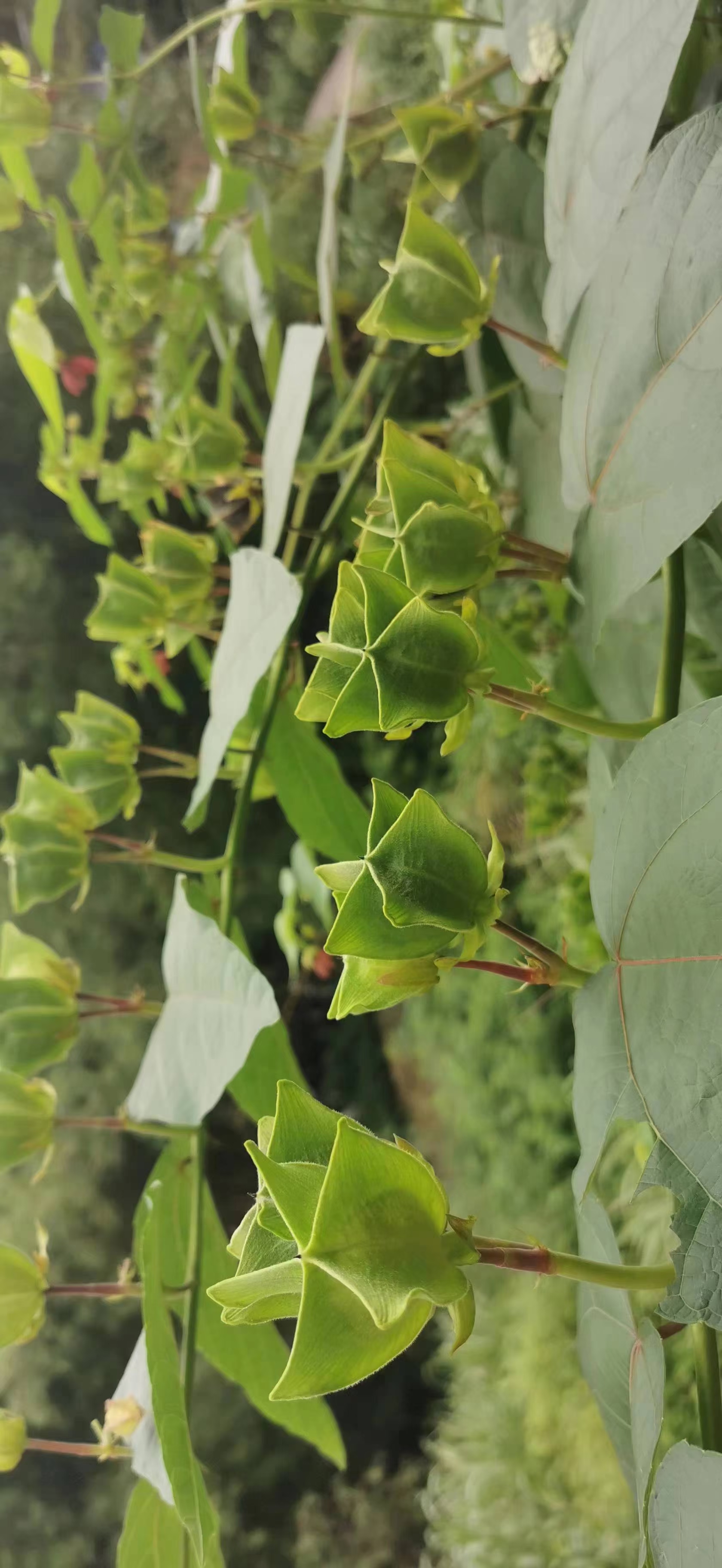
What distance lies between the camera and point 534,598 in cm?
58

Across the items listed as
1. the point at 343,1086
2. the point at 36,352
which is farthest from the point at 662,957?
the point at 343,1086

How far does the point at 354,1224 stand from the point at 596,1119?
0.05 m

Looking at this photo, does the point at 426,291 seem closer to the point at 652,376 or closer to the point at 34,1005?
the point at 652,376

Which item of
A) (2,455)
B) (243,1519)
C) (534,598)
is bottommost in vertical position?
(243,1519)

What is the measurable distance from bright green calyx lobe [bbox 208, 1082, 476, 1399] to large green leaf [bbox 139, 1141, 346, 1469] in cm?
17

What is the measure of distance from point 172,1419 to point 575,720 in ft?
0.66

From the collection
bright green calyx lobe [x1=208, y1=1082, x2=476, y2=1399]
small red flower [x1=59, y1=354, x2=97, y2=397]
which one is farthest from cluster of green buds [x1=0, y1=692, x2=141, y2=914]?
small red flower [x1=59, y1=354, x2=97, y2=397]

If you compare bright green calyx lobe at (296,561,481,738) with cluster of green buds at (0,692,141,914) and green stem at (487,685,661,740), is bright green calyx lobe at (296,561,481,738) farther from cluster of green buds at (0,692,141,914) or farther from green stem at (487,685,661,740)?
cluster of green buds at (0,692,141,914)

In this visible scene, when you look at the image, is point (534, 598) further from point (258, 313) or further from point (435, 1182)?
point (435, 1182)

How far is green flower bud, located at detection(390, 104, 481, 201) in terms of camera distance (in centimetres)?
30

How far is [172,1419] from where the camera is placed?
9.6 inches

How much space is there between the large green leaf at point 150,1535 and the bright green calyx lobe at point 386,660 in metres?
0.23

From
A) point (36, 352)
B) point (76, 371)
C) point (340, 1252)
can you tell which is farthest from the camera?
point (76, 371)

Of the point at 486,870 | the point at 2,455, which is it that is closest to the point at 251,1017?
the point at 486,870
